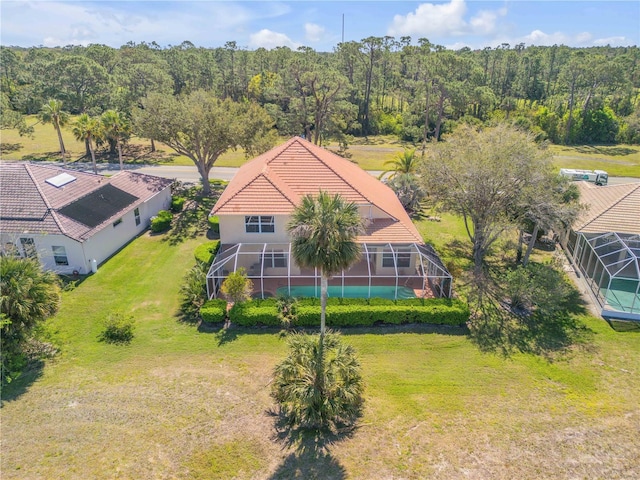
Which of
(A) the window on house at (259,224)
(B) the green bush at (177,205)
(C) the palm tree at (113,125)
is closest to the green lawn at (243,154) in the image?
→ (C) the palm tree at (113,125)

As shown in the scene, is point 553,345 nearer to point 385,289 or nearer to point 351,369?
point 385,289

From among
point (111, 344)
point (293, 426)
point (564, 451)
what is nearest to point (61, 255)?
point (111, 344)

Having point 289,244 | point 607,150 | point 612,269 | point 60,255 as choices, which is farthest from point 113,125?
point 607,150

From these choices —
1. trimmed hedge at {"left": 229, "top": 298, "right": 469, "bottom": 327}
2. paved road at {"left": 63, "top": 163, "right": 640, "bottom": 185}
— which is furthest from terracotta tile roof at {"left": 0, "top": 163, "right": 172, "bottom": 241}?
paved road at {"left": 63, "top": 163, "right": 640, "bottom": 185}

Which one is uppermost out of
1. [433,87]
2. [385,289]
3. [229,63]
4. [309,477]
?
[229,63]

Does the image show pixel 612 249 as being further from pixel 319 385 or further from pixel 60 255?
pixel 60 255
